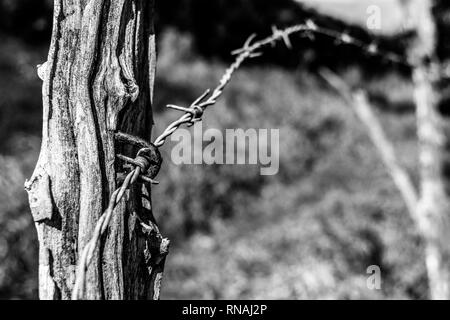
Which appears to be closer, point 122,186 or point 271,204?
point 122,186

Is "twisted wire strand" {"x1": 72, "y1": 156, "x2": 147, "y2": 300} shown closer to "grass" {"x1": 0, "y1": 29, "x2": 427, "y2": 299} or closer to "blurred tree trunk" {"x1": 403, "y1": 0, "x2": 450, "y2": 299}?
"blurred tree trunk" {"x1": 403, "y1": 0, "x2": 450, "y2": 299}

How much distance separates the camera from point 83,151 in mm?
1068

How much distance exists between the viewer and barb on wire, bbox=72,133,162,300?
3.18 feet

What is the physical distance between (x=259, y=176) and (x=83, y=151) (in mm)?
4210

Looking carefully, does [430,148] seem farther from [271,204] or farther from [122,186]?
[122,186]

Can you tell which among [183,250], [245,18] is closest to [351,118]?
[245,18]

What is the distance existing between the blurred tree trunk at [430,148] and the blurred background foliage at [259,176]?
0.63m

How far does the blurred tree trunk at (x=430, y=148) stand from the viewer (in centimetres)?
296

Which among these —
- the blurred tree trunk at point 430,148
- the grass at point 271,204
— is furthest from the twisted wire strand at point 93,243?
the grass at point 271,204

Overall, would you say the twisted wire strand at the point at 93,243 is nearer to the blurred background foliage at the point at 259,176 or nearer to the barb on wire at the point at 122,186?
the barb on wire at the point at 122,186

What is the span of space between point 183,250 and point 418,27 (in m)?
2.52

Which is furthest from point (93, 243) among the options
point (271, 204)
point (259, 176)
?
point (259, 176)
